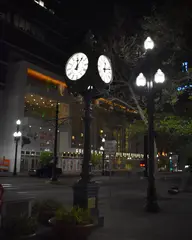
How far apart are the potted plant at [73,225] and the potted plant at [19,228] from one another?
0.52 meters

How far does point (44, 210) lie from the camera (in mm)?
8945

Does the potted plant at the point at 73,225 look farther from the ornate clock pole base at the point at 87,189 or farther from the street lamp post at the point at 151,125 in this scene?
the street lamp post at the point at 151,125

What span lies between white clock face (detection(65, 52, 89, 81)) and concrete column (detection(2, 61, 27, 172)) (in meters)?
41.8

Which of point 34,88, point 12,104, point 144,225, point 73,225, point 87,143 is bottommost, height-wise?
point 144,225

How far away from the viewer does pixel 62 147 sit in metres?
62.2

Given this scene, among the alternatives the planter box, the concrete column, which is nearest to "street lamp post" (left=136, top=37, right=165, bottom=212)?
the planter box

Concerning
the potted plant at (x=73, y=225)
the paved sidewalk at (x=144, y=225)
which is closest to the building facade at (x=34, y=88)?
the paved sidewalk at (x=144, y=225)

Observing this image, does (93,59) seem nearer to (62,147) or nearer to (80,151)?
(62,147)

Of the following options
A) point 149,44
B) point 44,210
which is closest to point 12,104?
point 149,44

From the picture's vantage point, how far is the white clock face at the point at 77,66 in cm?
895

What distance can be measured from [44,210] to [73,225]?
203cm

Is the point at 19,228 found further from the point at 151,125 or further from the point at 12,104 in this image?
the point at 12,104

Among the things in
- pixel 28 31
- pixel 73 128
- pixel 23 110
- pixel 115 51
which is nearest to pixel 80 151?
pixel 73 128

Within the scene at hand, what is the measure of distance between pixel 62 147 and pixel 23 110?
14.4 metres
